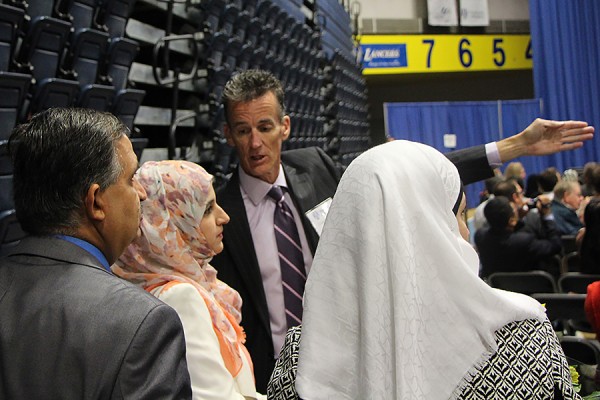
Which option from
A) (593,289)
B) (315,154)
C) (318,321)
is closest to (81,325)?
(318,321)

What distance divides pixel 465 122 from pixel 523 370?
1400 cm

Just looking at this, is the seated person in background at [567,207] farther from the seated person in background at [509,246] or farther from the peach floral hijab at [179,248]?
the peach floral hijab at [179,248]

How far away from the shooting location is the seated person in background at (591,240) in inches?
157

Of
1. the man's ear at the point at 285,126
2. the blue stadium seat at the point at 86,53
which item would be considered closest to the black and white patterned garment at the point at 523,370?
the man's ear at the point at 285,126

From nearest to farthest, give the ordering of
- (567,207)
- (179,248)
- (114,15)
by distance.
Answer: (179,248) < (114,15) < (567,207)

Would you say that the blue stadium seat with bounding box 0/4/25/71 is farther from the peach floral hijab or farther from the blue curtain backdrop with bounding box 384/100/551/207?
the blue curtain backdrop with bounding box 384/100/551/207

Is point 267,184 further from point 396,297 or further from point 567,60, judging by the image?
point 567,60

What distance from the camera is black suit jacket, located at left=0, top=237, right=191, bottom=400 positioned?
41.9 inches

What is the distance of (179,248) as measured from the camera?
169cm

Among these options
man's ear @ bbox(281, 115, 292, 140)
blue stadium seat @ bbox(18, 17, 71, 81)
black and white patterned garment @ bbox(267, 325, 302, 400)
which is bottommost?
black and white patterned garment @ bbox(267, 325, 302, 400)

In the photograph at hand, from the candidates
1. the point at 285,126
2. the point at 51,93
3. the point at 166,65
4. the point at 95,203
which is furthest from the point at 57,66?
the point at 95,203

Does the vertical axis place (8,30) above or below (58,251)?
above

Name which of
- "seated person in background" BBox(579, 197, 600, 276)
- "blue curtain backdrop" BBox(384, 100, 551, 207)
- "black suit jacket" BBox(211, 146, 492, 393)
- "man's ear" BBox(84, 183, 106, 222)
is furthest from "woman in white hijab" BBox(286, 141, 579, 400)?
"blue curtain backdrop" BBox(384, 100, 551, 207)

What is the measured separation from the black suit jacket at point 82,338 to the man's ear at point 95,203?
8cm
